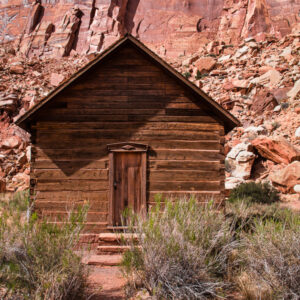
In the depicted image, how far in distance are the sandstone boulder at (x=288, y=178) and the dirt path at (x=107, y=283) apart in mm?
11833

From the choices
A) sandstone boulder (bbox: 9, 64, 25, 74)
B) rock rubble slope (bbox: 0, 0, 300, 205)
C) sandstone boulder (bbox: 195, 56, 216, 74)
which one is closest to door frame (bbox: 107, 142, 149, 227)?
rock rubble slope (bbox: 0, 0, 300, 205)

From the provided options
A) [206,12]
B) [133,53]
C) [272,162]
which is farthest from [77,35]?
[133,53]

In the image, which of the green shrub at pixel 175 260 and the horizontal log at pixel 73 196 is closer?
the green shrub at pixel 175 260

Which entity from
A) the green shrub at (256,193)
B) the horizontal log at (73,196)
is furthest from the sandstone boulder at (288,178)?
the horizontal log at (73,196)

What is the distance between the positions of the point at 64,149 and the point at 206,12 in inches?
1842

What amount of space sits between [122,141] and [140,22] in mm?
43229

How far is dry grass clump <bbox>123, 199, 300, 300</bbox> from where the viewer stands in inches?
166

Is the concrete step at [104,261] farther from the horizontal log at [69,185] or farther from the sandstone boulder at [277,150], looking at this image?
the sandstone boulder at [277,150]

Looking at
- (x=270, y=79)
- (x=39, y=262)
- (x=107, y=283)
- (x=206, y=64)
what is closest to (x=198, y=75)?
(x=206, y=64)

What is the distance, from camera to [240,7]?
42.9 meters

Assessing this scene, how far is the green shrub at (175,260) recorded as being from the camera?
418 centimetres

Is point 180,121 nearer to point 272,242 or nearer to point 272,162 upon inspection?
point 272,242

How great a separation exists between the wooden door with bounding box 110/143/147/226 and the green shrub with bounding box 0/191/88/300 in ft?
10.4

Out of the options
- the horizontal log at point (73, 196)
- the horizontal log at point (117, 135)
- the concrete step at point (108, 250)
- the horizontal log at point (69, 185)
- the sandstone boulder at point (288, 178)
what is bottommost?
the concrete step at point (108, 250)
